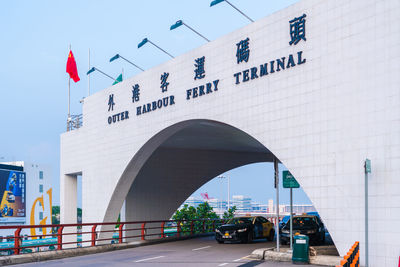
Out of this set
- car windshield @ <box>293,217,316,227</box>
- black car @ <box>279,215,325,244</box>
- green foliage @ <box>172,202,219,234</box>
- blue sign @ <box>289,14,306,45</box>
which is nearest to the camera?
blue sign @ <box>289,14,306,45</box>

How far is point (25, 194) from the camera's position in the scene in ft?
363

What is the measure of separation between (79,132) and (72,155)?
207 centimetres

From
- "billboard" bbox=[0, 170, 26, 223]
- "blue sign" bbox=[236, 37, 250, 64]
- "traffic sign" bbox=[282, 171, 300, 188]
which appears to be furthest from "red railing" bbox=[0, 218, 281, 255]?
"billboard" bbox=[0, 170, 26, 223]

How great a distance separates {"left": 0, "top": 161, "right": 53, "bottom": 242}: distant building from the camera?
3952 inches

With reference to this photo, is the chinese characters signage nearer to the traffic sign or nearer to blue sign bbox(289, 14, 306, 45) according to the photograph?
blue sign bbox(289, 14, 306, 45)

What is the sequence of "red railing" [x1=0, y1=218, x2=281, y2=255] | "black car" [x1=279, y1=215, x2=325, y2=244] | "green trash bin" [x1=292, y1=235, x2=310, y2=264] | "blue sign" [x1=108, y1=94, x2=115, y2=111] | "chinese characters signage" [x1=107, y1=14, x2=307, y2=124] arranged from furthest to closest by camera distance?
"blue sign" [x1=108, y1=94, x2=115, y2=111]
"black car" [x1=279, y1=215, x2=325, y2=244]
"red railing" [x1=0, y1=218, x2=281, y2=255]
"chinese characters signage" [x1=107, y1=14, x2=307, y2=124]
"green trash bin" [x1=292, y1=235, x2=310, y2=264]

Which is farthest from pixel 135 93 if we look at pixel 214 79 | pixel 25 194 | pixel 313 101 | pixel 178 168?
pixel 25 194

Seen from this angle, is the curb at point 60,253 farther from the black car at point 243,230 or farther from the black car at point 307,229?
the black car at point 307,229

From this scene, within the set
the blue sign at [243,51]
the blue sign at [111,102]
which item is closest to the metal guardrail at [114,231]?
the blue sign at [111,102]

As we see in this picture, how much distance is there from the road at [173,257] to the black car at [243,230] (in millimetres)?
894

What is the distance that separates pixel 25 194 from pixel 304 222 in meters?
95.6

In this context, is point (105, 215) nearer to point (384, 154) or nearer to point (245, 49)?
point (245, 49)

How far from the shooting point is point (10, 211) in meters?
101

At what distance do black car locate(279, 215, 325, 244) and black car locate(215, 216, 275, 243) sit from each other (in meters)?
2.24
